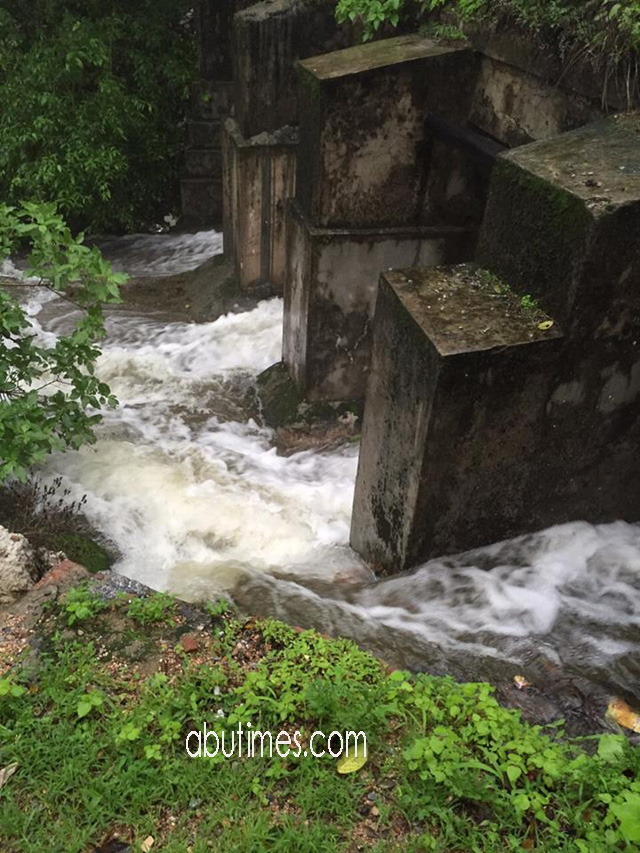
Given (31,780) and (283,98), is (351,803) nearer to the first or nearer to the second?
(31,780)

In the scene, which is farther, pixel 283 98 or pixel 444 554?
pixel 283 98

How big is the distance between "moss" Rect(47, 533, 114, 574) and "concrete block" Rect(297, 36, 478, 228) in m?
2.79

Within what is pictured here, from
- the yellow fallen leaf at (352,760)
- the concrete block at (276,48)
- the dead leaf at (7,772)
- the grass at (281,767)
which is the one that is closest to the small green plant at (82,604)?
the grass at (281,767)

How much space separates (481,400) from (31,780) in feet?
7.77

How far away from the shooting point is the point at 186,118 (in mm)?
10188

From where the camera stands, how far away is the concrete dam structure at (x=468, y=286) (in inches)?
126

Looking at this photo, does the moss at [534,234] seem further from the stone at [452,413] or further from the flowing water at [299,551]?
the flowing water at [299,551]

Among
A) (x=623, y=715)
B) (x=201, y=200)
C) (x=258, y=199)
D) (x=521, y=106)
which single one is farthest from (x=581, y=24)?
(x=201, y=200)

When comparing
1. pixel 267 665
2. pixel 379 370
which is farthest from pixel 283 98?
pixel 267 665

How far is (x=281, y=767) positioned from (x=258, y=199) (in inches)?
246

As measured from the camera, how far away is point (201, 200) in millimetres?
10562

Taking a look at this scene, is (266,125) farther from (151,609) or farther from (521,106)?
(151,609)

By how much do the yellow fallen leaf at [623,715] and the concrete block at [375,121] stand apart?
359 cm

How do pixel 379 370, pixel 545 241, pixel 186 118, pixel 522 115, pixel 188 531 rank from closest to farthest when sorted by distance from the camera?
pixel 545 241
pixel 379 370
pixel 522 115
pixel 188 531
pixel 186 118
